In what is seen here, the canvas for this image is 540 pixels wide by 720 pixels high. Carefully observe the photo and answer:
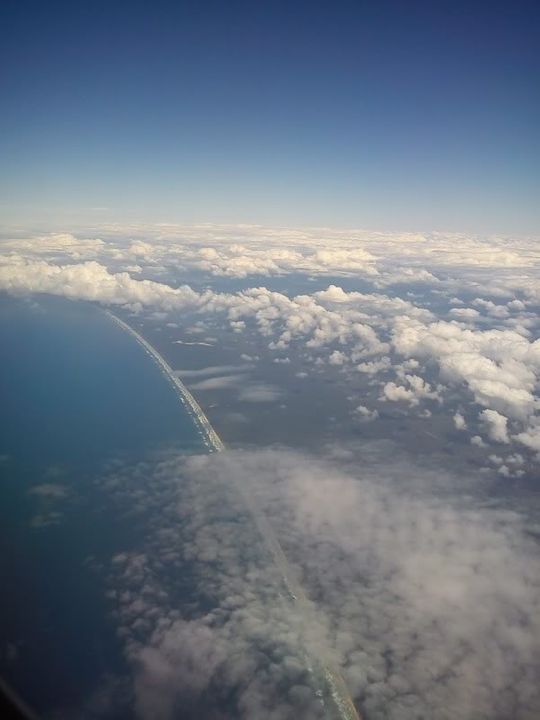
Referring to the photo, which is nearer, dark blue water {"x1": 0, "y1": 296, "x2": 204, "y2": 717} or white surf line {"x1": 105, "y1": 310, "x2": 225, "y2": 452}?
dark blue water {"x1": 0, "y1": 296, "x2": 204, "y2": 717}

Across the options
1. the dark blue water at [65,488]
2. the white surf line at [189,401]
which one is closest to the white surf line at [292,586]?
the white surf line at [189,401]

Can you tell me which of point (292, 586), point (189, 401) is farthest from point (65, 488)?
point (189, 401)

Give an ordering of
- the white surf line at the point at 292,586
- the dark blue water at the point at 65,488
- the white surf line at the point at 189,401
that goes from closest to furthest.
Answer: the white surf line at the point at 292,586 < the dark blue water at the point at 65,488 < the white surf line at the point at 189,401

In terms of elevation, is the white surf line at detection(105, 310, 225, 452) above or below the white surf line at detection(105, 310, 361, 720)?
above

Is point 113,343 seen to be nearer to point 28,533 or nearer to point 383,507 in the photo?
point 28,533

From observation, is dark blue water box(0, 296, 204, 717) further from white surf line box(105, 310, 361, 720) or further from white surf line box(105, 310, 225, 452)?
white surf line box(105, 310, 361, 720)

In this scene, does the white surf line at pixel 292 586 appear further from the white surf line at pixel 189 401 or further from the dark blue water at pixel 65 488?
the dark blue water at pixel 65 488

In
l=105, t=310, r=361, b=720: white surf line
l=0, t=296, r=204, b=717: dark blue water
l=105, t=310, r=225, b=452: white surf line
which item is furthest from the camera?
l=105, t=310, r=225, b=452: white surf line

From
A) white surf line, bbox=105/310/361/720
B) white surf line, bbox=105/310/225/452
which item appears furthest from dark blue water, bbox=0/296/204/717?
white surf line, bbox=105/310/361/720

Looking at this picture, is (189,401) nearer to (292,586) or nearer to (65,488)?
(65,488)
